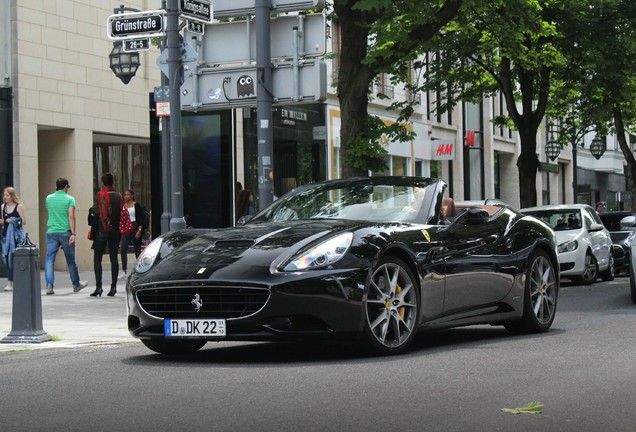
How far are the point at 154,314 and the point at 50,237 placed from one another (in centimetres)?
1179

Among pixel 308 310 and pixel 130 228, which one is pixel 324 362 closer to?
pixel 308 310

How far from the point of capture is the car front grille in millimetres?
8797

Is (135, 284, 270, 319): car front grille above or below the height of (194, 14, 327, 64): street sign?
below

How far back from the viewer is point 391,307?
30.6 ft

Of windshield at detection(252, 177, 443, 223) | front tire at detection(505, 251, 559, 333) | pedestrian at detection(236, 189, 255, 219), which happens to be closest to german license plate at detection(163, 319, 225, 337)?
windshield at detection(252, 177, 443, 223)

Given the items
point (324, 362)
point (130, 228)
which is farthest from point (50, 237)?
point (324, 362)

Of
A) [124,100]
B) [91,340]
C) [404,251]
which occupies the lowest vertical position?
[91,340]

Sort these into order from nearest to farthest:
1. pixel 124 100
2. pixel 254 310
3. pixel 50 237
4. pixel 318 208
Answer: pixel 254 310
pixel 318 208
pixel 50 237
pixel 124 100

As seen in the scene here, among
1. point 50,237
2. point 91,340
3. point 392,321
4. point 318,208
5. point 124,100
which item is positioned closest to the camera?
point 392,321

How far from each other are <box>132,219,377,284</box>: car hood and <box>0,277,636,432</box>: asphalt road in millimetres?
630

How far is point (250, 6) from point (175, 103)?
1.75m

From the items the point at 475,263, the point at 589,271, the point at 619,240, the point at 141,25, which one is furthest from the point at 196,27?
the point at 619,240

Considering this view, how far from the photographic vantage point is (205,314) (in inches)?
352

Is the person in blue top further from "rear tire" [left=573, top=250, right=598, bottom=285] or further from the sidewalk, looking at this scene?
"rear tire" [left=573, top=250, right=598, bottom=285]
